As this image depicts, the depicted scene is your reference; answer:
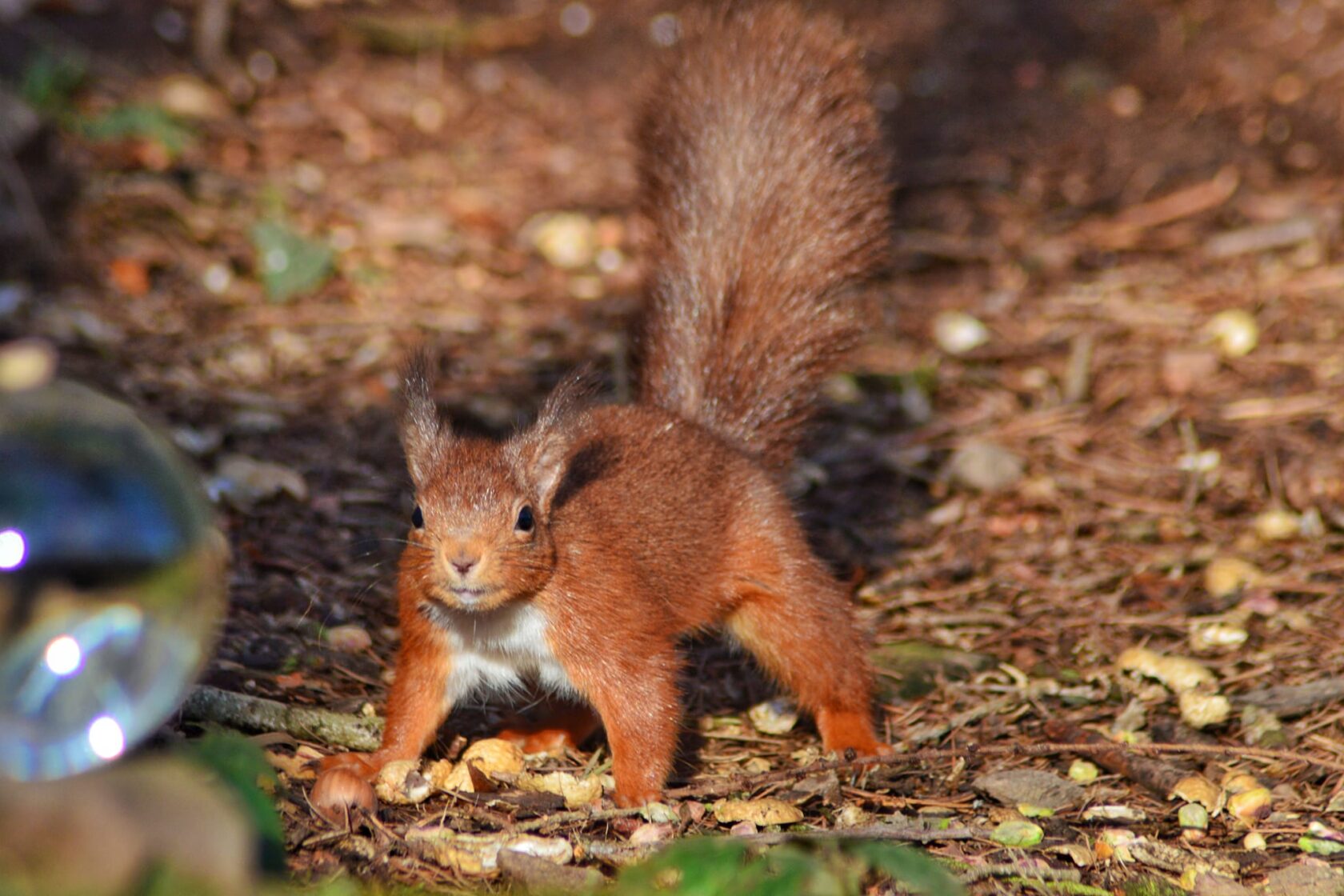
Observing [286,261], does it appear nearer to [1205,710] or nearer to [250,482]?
[250,482]

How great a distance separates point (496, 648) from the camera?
283 centimetres

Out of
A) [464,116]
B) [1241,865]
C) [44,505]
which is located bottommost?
[1241,865]

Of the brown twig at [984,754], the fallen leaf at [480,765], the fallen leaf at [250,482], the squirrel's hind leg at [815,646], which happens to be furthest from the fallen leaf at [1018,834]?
the fallen leaf at [250,482]

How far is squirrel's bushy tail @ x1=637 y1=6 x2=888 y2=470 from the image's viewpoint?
3.54 meters

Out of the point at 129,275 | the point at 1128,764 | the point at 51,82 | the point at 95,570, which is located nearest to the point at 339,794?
the point at 95,570

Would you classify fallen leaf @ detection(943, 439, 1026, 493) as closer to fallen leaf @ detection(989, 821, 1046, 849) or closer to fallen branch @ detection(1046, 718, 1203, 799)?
fallen branch @ detection(1046, 718, 1203, 799)

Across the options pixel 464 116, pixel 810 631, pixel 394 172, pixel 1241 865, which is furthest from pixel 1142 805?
pixel 464 116

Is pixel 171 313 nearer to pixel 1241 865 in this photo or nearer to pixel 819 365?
pixel 819 365

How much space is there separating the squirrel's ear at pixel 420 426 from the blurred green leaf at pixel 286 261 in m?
2.21

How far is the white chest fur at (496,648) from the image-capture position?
280 cm

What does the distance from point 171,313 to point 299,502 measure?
3.89 ft

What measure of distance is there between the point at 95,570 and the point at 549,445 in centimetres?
93

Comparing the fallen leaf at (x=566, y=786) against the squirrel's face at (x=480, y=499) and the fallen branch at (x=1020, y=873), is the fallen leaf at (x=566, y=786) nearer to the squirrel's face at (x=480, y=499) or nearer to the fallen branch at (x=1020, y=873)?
the squirrel's face at (x=480, y=499)

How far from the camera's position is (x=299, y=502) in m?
3.88
